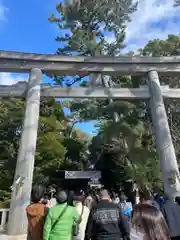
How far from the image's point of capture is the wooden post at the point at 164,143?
7988mm

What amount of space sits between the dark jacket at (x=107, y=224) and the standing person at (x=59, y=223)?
0.24m

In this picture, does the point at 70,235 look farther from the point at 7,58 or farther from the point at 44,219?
the point at 7,58

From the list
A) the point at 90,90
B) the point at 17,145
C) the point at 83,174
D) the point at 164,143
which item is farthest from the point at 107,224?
the point at 17,145

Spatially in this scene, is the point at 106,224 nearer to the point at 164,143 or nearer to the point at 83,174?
the point at 164,143

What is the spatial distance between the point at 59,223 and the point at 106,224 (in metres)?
0.55

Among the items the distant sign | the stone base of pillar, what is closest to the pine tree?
the distant sign

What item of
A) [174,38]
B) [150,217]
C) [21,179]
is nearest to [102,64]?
[21,179]

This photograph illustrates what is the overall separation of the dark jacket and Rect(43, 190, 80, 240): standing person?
0.24 meters

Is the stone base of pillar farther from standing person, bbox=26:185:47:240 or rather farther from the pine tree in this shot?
the pine tree

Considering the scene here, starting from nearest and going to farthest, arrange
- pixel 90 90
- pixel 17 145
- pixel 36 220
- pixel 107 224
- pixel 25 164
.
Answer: pixel 107 224
pixel 36 220
pixel 25 164
pixel 90 90
pixel 17 145

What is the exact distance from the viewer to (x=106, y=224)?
2664 millimetres

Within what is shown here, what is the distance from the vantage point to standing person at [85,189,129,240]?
103 inches

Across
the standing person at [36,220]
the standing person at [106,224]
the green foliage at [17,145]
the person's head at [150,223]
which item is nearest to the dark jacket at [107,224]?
the standing person at [106,224]

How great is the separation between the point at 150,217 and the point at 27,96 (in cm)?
784
